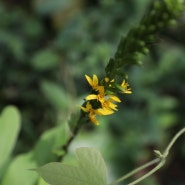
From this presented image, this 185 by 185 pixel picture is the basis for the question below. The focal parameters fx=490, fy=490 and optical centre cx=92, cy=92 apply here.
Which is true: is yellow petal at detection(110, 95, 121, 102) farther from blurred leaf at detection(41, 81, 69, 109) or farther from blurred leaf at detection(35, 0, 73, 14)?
blurred leaf at detection(35, 0, 73, 14)

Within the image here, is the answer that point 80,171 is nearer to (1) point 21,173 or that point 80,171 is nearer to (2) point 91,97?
(2) point 91,97

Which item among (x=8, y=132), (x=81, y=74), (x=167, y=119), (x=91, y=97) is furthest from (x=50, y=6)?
(x=91, y=97)

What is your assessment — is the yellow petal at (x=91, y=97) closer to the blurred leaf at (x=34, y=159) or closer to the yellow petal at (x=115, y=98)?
the yellow petal at (x=115, y=98)

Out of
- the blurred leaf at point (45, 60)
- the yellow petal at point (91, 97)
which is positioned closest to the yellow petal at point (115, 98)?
the yellow petal at point (91, 97)

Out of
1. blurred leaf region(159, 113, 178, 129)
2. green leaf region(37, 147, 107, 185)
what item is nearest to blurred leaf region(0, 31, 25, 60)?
blurred leaf region(159, 113, 178, 129)

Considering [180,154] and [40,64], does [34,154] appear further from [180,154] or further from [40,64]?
[180,154]

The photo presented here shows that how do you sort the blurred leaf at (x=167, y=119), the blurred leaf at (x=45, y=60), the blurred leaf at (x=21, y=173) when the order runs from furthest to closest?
1. the blurred leaf at (x=167, y=119)
2. the blurred leaf at (x=45, y=60)
3. the blurred leaf at (x=21, y=173)
